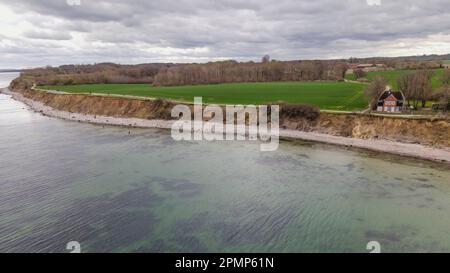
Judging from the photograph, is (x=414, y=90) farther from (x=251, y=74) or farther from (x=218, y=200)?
(x=251, y=74)

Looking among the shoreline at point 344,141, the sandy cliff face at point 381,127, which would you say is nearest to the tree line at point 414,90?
the sandy cliff face at point 381,127

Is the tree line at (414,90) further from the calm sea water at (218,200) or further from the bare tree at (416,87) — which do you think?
the calm sea water at (218,200)

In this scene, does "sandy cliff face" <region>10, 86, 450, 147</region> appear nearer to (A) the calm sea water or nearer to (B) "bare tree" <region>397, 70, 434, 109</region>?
(A) the calm sea water

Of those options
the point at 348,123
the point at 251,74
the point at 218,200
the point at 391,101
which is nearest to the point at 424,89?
the point at 391,101

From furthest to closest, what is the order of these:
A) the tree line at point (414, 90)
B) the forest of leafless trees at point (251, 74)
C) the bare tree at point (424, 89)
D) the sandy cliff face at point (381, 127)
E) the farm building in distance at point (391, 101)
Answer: the forest of leafless trees at point (251, 74), the tree line at point (414, 90), the bare tree at point (424, 89), the farm building in distance at point (391, 101), the sandy cliff face at point (381, 127)
